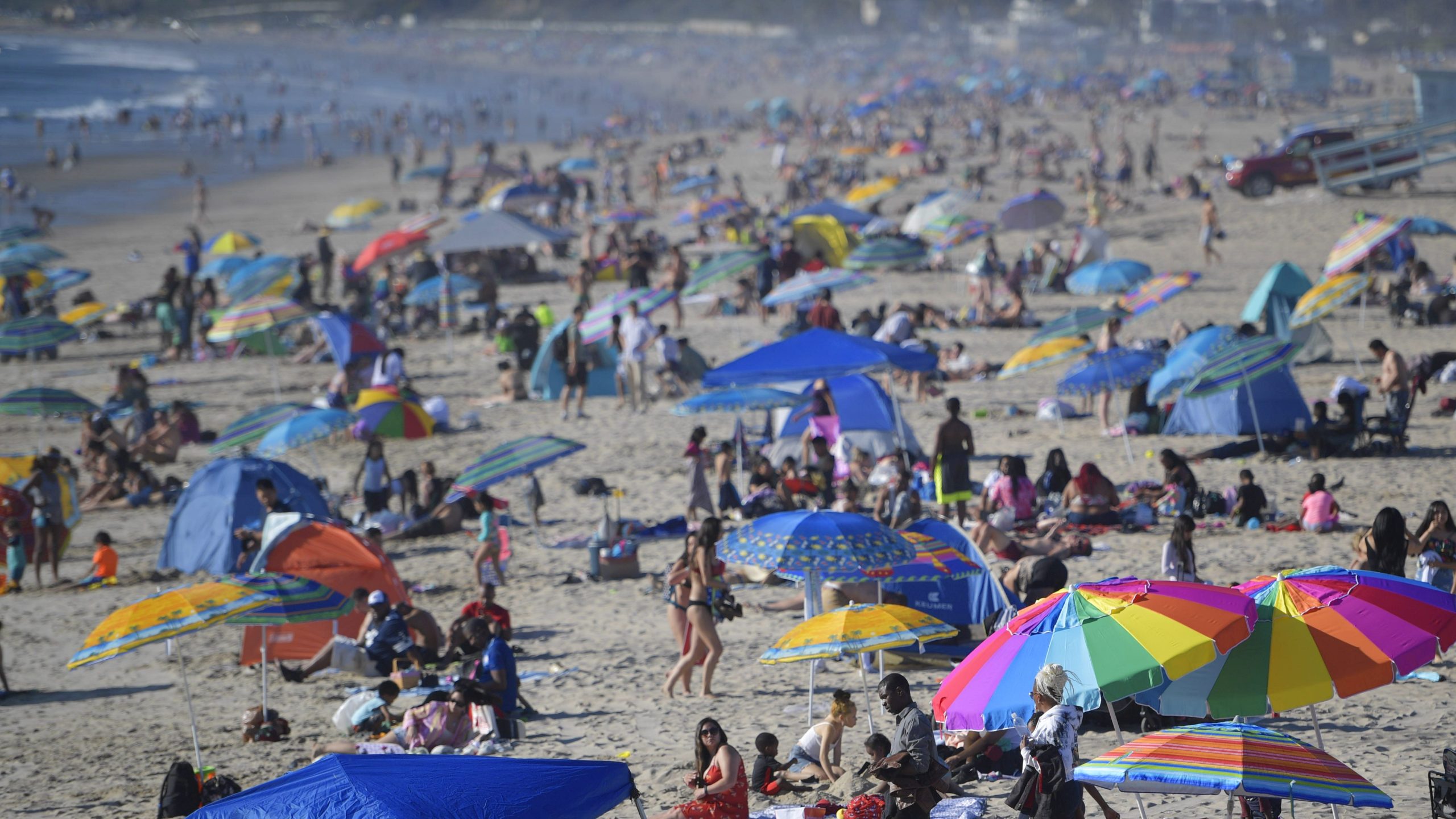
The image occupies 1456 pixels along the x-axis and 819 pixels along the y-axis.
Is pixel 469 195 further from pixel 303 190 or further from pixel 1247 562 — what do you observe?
pixel 1247 562

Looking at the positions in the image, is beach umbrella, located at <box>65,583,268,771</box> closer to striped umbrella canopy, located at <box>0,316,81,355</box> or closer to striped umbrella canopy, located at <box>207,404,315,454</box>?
striped umbrella canopy, located at <box>207,404,315,454</box>

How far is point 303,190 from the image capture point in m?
45.7

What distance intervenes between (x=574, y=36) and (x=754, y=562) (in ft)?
403

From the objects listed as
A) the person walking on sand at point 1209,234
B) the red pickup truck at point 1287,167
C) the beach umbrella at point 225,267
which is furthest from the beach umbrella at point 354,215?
the red pickup truck at point 1287,167

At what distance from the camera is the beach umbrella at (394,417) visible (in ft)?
52.4

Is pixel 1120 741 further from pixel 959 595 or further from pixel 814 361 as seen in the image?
pixel 814 361

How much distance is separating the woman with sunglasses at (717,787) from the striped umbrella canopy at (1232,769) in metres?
2.08

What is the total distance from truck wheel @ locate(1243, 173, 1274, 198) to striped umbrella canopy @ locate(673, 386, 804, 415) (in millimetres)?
19894

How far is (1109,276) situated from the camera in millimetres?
19891

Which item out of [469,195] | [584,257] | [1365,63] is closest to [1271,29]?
[1365,63]

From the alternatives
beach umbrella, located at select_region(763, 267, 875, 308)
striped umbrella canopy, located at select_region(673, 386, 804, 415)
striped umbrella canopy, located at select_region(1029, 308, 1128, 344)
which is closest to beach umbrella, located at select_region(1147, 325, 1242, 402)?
striped umbrella canopy, located at select_region(1029, 308, 1128, 344)

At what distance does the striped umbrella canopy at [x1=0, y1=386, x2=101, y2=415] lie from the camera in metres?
15.2

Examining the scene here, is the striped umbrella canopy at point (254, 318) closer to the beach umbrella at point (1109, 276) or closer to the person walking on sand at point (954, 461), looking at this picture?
the person walking on sand at point (954, 461)

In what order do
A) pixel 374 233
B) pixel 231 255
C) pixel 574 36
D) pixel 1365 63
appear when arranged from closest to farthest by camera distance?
1. pixel 231 255
2. pixel 374 233
3. pixel 1365 63
4. pixel 574 36
